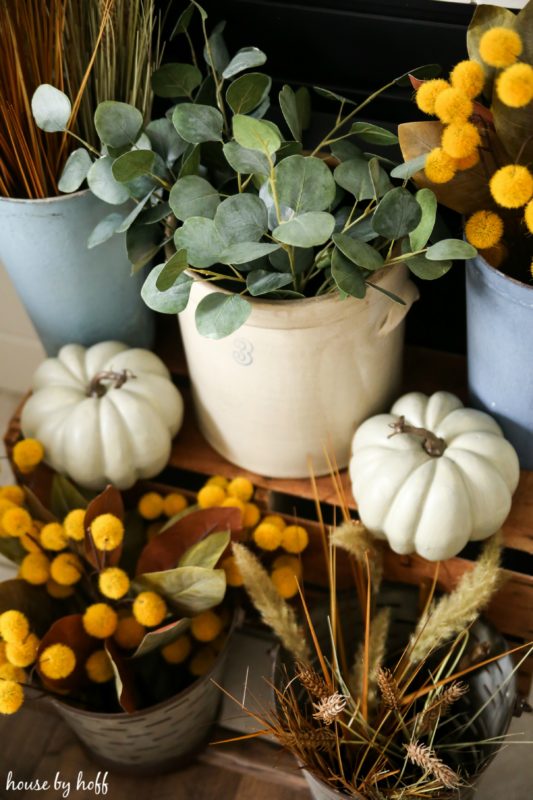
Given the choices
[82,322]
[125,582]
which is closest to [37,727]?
[125,582]

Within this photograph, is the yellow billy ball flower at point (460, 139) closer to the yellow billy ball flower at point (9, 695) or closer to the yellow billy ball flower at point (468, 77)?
the yellow billy ball flower at point (468, 77)

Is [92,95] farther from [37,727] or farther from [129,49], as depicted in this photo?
[37,727]

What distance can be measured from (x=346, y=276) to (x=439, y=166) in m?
0.12

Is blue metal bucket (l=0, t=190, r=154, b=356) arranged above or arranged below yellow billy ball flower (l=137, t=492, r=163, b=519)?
above

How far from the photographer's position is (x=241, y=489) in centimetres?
94

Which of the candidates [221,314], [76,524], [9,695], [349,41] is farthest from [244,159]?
[9,695]

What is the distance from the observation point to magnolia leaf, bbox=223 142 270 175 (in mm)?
709

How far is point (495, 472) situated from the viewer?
826 mm

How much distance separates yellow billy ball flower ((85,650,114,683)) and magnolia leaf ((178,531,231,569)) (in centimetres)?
12

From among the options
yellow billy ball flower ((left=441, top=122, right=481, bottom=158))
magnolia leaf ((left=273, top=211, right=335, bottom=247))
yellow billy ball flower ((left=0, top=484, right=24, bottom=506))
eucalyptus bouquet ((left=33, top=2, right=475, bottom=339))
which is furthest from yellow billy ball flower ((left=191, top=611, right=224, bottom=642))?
yellow billy ball flower ((left=441, top=122, right=481, bottom=158))

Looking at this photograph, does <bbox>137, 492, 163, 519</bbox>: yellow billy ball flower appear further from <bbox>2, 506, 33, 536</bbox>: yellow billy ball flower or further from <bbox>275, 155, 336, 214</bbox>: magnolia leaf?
<bbox>275, 155, 336, 214</bbox>: magnolia leaf

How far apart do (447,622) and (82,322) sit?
546 mm

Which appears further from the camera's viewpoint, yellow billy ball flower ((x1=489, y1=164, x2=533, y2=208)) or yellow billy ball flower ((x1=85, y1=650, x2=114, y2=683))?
yellow billy ball flower ((x1=85, y1=650, x2=114, y2=683))

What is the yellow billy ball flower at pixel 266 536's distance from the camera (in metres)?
0.90
